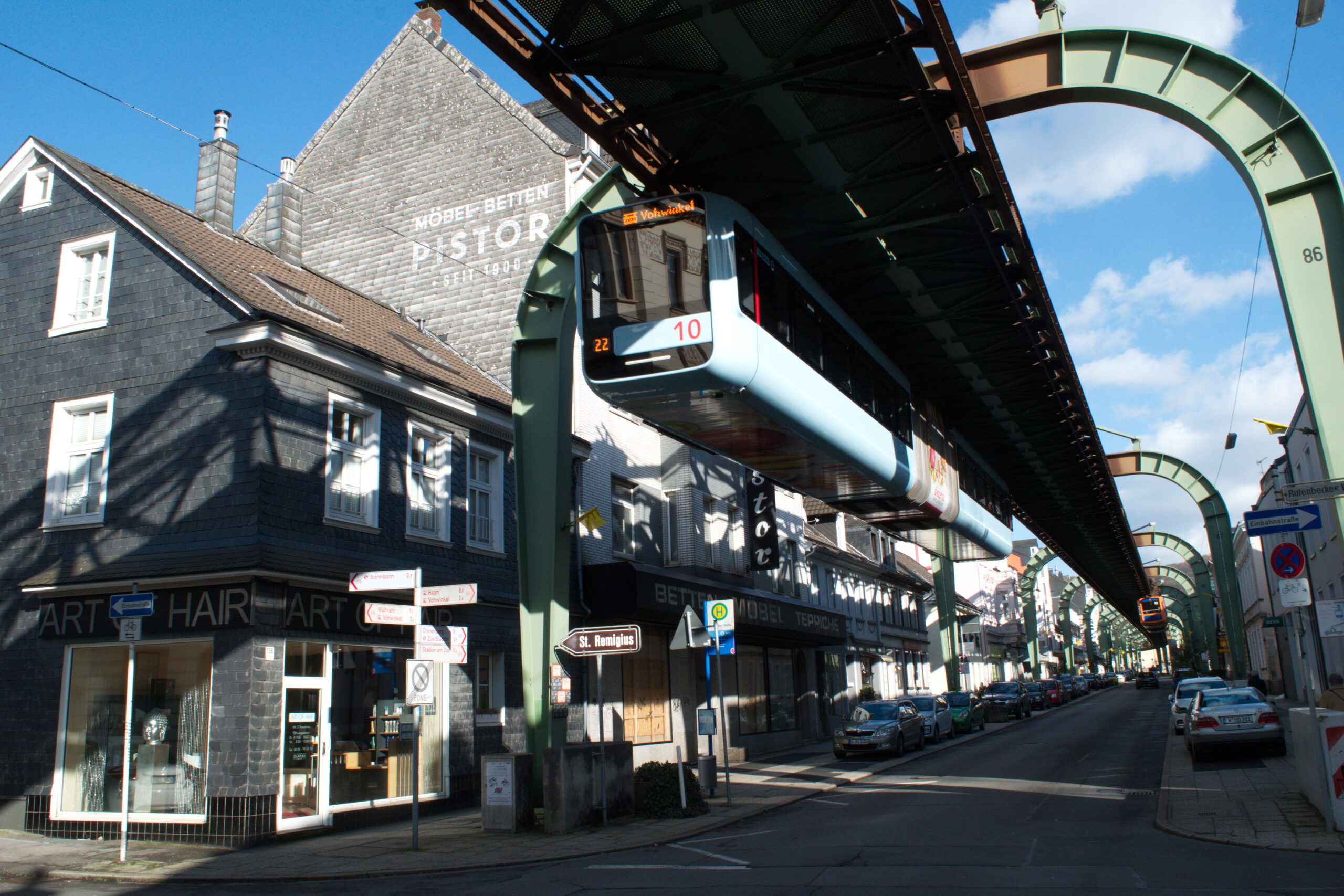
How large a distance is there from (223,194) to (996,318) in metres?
15.2

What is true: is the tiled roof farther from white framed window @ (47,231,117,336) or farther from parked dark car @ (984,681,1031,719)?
parked dark car @ (984,681,1031,719)

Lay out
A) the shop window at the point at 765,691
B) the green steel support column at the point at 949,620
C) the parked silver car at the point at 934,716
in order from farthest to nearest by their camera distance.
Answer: the green steel support column at the point at 949,620, the parked silver car at the point at 934,716, the shop window at the point at 765,691

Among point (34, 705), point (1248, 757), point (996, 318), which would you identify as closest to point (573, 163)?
point (996, 318)

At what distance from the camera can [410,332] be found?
857 inches

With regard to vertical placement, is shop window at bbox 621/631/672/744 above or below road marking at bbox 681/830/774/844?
above

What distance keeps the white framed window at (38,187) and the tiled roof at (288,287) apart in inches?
17.3

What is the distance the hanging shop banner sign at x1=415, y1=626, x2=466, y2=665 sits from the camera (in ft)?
Result: 39.8

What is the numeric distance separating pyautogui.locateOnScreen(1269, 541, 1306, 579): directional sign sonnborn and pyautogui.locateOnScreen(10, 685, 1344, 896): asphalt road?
3.16 meters

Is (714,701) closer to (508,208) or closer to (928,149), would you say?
(508,208)

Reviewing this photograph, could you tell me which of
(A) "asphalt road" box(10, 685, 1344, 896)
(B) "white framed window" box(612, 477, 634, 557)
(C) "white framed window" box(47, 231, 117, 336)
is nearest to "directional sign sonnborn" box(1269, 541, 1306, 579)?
(A) "asphalt road" box(10, 685, 1344, 896)

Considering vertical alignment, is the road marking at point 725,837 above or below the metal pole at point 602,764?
below

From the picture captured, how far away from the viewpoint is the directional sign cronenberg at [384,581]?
12219 mm

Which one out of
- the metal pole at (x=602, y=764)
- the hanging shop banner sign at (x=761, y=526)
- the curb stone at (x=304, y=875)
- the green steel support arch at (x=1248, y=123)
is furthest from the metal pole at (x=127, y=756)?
the hanging shop banner sign at (x=761, y=526)

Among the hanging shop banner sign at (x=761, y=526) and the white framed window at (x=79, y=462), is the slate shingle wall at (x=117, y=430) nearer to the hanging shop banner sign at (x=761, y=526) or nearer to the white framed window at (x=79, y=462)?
the white framed window at (x=79, y=462)
